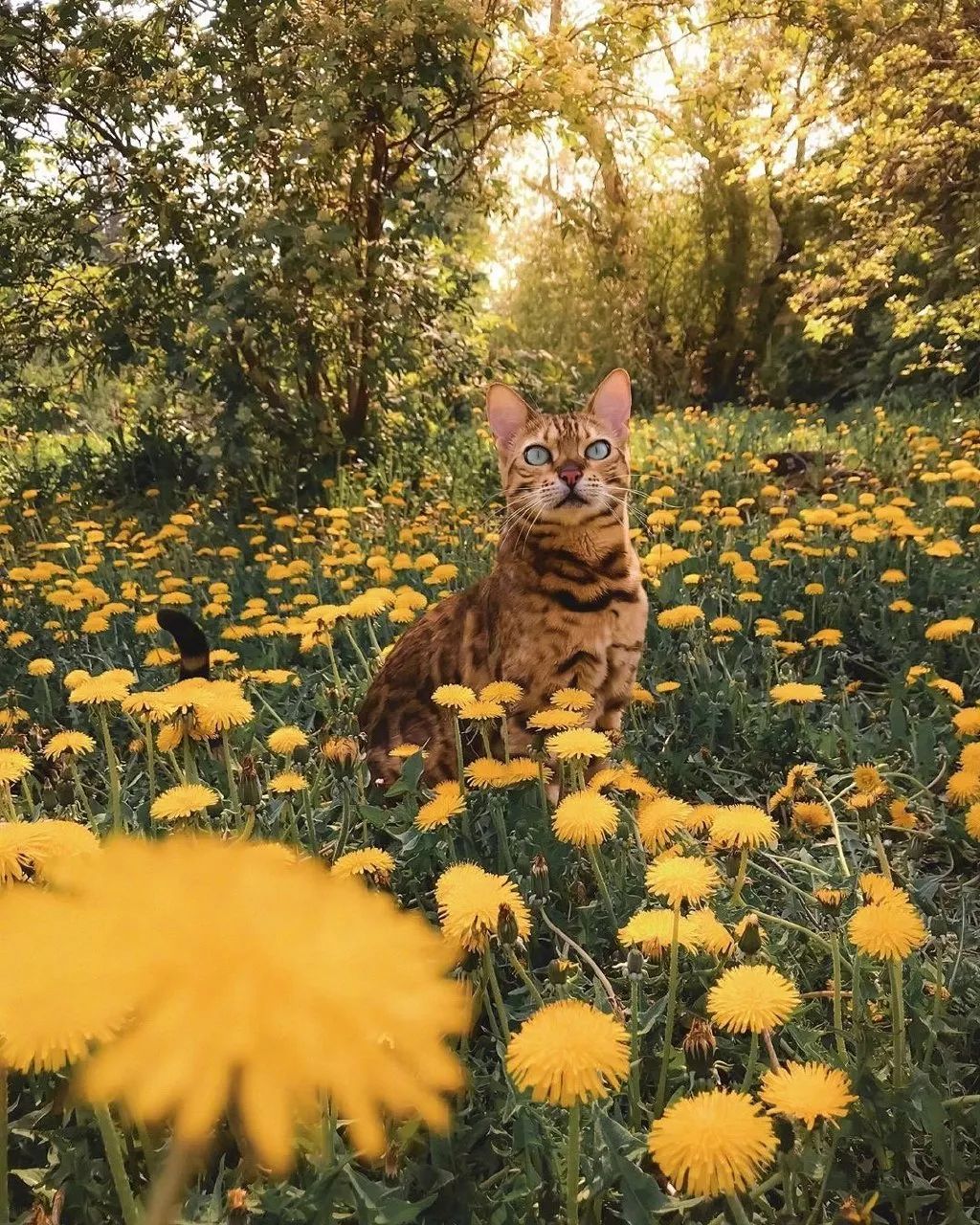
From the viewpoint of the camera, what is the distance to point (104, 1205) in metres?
0.91

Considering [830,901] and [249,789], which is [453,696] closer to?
[249,789]

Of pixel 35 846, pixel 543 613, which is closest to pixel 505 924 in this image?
pixel 35 846

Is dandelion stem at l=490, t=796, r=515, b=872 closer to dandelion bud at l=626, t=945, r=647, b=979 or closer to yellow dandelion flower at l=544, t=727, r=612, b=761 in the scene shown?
yellow dandelion flower at l=544, t=727, r=612, b=761

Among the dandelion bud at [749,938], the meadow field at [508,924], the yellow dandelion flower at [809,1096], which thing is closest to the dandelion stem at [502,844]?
the meadow field at [508,924]

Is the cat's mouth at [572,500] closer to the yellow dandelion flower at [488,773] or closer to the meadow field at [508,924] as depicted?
the meadow field at [508,924]

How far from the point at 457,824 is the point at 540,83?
4474 millimetres

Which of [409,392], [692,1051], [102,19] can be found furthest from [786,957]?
[102,19]

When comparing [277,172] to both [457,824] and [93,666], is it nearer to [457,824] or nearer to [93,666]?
[93,666]

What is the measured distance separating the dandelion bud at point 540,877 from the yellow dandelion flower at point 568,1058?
0.66 metres

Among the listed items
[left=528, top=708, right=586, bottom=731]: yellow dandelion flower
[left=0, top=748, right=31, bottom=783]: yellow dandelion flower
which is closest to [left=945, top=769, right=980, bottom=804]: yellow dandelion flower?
[left=528, top=708, right=586, bottom=731]: yellow dandelion flower

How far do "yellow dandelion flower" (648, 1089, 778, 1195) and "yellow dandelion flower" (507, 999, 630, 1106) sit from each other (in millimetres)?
61

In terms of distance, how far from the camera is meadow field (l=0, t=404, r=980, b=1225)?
0.25 m

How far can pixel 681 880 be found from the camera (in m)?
0.94

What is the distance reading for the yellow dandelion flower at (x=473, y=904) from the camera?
84 cm
